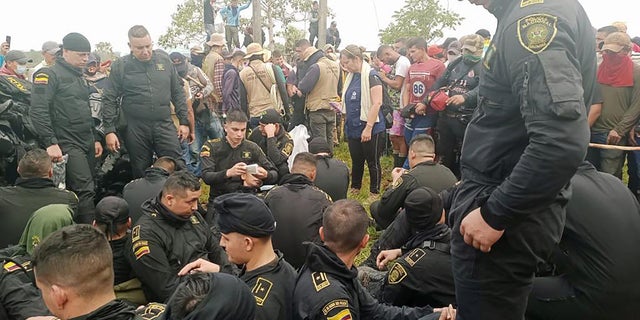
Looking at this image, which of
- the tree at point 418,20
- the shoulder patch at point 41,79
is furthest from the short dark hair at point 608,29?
the tree at point 418,20

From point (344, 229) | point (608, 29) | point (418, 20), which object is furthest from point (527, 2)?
point (418, 20)

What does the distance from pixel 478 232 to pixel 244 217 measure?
1.28 meters

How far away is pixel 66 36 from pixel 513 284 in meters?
4.77

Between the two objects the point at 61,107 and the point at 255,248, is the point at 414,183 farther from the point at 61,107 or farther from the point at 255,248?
the point at 61,107

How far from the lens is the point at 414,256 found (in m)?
3.20

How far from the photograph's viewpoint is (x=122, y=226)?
3.79m

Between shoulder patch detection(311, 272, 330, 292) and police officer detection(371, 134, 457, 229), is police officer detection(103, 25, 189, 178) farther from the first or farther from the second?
shoulder patch detection(311, 272, 330, 292)

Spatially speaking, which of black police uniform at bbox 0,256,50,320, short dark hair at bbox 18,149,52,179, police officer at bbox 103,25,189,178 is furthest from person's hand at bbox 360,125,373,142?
black police uniform at bbox 0,256,50,320

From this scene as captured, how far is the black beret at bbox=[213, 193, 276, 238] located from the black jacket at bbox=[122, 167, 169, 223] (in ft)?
5.74

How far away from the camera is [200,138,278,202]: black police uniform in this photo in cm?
523

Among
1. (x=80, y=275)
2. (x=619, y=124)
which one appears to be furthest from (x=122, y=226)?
(x=619, y=124)

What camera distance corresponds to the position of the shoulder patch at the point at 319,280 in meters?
2.55

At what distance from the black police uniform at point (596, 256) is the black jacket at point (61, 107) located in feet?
14.5

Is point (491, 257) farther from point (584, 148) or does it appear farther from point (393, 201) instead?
point (393, 201)
